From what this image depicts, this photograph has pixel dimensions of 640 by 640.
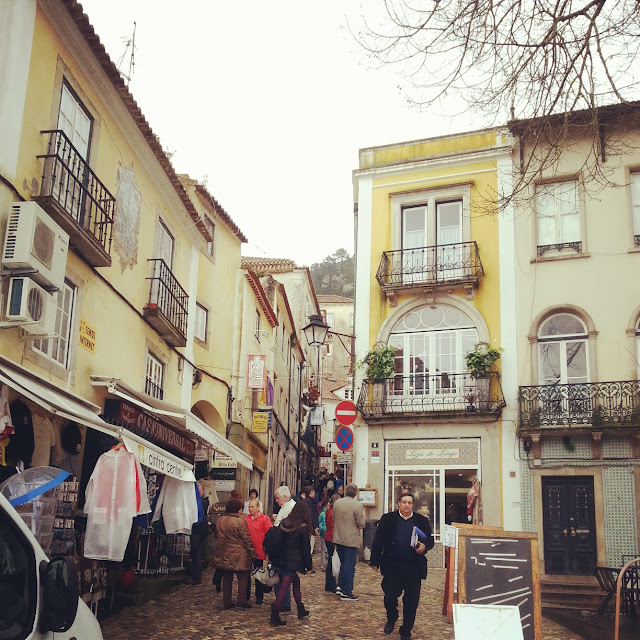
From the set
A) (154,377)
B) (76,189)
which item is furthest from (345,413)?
(76,189)

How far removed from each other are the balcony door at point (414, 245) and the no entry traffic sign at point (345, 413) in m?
4.09

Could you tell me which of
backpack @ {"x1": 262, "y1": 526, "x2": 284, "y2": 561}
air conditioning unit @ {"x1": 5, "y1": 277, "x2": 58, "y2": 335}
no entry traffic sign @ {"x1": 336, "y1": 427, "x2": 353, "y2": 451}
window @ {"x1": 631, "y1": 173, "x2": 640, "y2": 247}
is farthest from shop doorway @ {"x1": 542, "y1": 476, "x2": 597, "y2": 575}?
air conditioning unit @ {"x1": 5, "y1": 277, "x2": 58, "y2": 335}

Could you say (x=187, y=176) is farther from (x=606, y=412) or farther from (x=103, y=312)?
(x=606, y=412)

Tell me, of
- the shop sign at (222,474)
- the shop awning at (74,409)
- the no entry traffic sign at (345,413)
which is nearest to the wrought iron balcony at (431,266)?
the no entry traffic sign at (345,413)

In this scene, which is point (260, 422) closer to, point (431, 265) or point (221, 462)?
point (221, 462)

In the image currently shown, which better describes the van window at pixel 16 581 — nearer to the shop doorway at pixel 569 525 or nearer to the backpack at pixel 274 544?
the backpack at pixel 274 544

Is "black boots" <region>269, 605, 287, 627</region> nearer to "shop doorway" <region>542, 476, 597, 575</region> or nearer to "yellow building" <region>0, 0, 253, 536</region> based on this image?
"yellow building" <region>0, 0, 253, 536</region>

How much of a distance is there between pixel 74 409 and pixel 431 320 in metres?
13.1

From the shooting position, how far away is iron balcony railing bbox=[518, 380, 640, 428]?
691 inches

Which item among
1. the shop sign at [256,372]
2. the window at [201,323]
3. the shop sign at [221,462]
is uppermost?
the window at [201,323]

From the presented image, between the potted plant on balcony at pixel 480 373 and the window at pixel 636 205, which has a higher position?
the window at pixel 636 205

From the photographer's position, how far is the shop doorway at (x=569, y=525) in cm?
1727

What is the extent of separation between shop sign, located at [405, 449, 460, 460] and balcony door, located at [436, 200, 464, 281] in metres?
4.52

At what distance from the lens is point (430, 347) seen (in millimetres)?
20219
